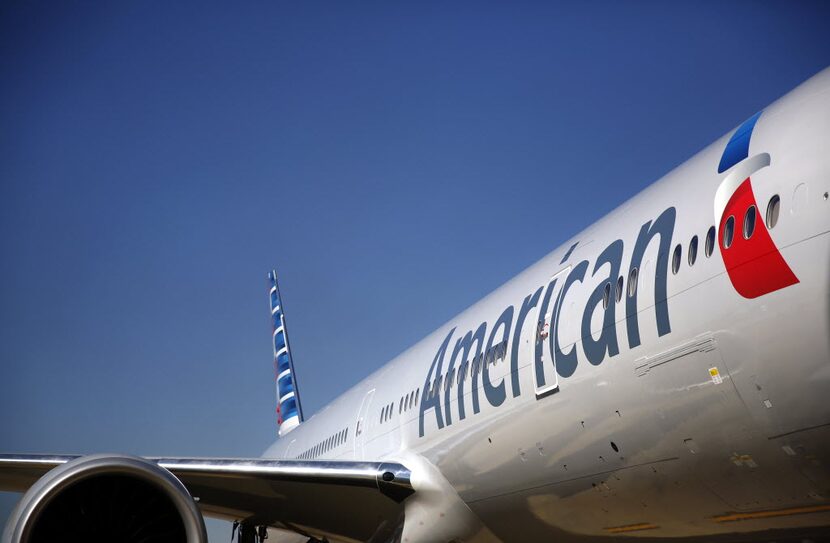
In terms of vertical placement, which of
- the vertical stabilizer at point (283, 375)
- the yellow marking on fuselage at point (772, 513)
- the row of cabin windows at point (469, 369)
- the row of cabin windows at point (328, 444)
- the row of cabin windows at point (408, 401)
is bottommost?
the yellow marking on fuselage at point (772, 513)

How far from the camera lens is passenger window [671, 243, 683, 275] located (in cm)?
527

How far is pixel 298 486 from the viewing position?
29.0 feet

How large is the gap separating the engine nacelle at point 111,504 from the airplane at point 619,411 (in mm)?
16

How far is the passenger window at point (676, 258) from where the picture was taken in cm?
527

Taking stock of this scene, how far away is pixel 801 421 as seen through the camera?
433cm

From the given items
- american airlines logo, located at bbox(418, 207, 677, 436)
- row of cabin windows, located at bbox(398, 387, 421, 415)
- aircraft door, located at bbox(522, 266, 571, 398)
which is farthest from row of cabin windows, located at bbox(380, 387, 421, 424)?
aircraft door, located at bbox(522, 266, 571, 398)

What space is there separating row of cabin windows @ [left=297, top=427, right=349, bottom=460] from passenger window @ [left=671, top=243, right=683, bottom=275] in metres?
7.73

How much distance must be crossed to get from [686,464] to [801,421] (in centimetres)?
106

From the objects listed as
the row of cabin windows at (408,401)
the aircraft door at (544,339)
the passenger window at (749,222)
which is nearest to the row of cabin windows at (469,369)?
the row of cabin windows at (408,401)

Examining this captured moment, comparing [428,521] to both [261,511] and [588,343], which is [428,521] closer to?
[261,511]

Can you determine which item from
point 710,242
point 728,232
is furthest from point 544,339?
point 728,232

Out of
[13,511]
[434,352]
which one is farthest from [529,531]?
[13,511]

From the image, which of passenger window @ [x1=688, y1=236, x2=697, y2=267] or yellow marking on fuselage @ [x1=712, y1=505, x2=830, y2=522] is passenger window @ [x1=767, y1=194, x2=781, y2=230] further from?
yellow marking on fuselage @ [x1=712, y1=505, x2=830, y2=522]

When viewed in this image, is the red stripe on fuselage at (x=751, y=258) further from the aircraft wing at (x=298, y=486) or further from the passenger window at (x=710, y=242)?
the aircraft wing at (x=298, y=486)
